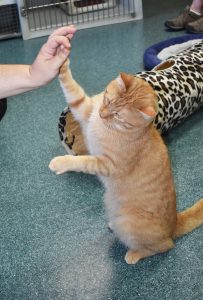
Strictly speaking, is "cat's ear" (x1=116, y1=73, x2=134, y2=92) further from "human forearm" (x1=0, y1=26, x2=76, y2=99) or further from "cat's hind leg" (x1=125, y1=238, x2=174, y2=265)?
"cat's hind leg" (x1=125, y1=238, x2=174, y2=265)

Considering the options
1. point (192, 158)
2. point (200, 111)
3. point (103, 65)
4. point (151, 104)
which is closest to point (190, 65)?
point (200, 111)

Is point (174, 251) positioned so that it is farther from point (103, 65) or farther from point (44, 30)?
point (44, 30)

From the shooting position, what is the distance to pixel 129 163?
116 cm

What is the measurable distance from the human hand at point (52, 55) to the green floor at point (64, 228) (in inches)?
22.9

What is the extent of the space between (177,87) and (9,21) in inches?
69.1

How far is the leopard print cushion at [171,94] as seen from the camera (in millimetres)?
1660

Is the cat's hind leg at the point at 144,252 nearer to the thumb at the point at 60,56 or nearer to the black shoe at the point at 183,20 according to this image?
the thumb at the point at 60,56

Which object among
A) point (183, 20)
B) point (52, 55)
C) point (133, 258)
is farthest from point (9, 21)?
point (133, 258)

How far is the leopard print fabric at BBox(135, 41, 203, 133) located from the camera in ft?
5.60

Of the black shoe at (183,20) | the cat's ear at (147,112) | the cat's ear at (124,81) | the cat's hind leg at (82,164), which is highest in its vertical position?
the cat's ear at (124,81)

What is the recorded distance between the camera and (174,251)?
1.31m

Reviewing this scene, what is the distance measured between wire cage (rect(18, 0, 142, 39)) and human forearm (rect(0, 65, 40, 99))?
6.62ft

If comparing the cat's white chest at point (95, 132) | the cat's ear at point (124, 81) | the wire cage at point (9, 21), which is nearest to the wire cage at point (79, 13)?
the wire cage at point (9, 21)

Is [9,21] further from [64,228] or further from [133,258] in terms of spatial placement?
[133,258]
